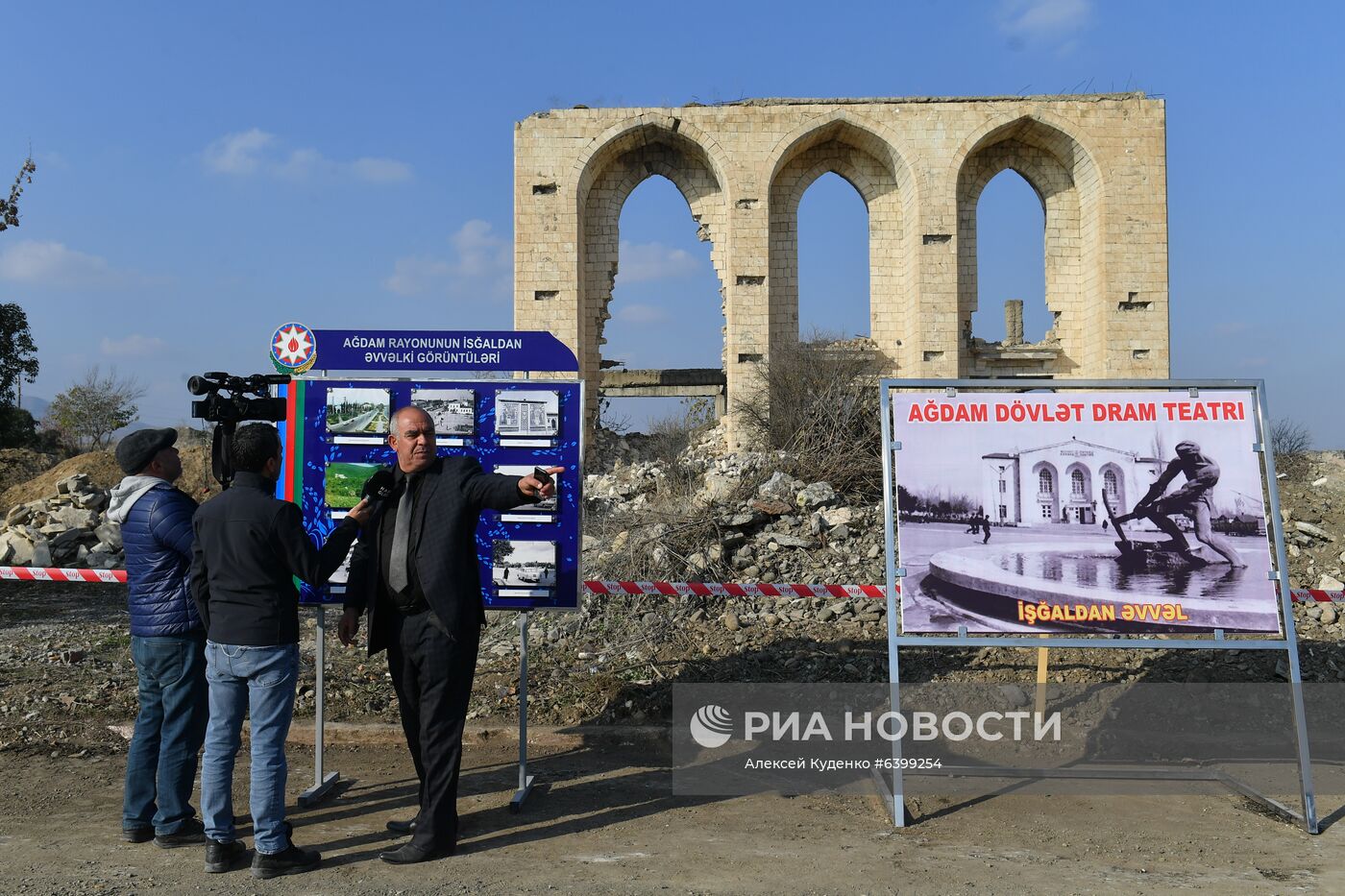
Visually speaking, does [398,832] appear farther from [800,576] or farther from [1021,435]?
[800,576]

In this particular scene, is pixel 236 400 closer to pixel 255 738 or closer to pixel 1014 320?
pixel 255 738

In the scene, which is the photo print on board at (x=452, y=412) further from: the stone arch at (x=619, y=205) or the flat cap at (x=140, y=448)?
the stone arch at (x=619, y=205)

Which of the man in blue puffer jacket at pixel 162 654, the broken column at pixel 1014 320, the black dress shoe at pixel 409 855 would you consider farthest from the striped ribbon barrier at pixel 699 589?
the broken column at pixel 1014 320

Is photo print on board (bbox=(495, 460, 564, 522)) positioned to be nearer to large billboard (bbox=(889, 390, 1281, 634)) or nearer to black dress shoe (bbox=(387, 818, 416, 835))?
black dress shoe (bbox=(387, 818, 416, 835))

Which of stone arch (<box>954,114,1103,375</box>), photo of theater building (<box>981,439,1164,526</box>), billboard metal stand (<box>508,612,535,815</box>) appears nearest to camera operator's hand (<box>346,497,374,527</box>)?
billboard metal stand (<box>508,612,535,815</box>)

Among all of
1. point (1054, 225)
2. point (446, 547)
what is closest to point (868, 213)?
point (1054, 225)

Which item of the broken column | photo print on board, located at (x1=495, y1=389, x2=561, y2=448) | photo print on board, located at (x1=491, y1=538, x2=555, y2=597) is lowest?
photo print on board, located at (x1=491, y1=538, x2=555, y2=597)

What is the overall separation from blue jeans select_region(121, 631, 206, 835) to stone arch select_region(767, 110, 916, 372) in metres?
18.5

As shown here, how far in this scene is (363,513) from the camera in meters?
4.87

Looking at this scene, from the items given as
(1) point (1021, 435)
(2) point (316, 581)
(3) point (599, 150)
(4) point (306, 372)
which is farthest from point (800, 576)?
(3) point (599, 150)

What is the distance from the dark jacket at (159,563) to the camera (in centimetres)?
480

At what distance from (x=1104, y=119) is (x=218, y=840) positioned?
75.2 feet

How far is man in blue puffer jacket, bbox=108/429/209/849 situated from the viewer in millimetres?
4801

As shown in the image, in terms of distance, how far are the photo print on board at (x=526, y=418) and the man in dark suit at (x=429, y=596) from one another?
0.99 meters
